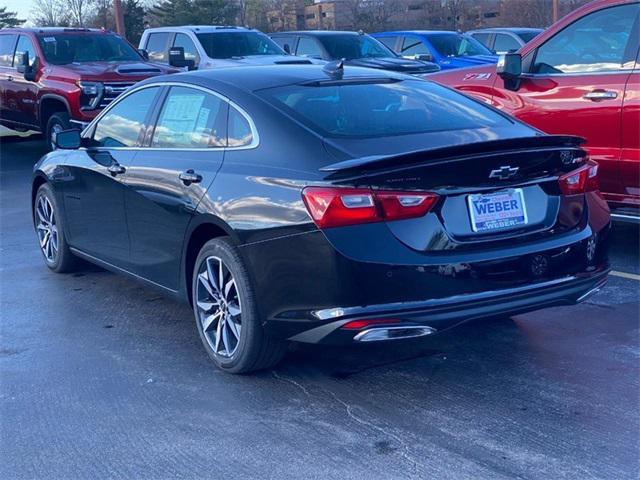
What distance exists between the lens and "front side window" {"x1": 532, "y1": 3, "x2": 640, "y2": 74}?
7336 millimetres

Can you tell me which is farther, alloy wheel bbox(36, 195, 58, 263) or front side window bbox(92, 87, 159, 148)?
alloy wheel bbox(36, 195, 58, 263)

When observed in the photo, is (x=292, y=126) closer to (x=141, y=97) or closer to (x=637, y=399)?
(x=141, y=97)

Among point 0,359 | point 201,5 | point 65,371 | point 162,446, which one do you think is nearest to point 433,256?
point 162,446

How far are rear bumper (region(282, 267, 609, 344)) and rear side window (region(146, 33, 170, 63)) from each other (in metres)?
12.3

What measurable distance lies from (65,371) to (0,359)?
53cm

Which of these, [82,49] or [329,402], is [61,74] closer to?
[82,49]

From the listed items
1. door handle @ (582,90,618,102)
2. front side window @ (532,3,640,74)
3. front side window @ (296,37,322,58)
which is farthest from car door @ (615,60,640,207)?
front side window @ (296,37,322,58)

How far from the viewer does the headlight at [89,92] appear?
13039 mm

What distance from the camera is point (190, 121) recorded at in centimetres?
571

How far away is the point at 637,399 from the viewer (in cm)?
463

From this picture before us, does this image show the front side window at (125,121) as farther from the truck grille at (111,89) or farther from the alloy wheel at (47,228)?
the truck grille at (111,89)

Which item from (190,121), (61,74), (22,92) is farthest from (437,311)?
(22,92)

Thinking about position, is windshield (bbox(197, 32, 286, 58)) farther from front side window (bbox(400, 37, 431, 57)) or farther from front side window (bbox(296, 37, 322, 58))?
front side window (bbox(400, 37, 431, 57))

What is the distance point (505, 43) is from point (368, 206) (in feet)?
55.4
